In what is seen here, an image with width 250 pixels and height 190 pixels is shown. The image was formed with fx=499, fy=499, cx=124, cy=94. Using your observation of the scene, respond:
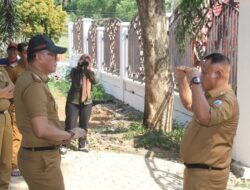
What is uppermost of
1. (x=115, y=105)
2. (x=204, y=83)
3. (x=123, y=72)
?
(x=204, y=83)

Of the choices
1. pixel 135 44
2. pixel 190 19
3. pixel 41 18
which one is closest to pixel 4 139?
pixel 190 19

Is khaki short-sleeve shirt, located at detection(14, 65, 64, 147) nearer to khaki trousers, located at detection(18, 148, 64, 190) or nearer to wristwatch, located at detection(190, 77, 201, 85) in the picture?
khaki trousers, located at detection(18, 148, 64, 190)

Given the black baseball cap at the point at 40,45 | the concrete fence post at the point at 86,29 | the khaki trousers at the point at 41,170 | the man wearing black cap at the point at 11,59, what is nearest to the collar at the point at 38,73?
the black baseball cap at the point at 40,45

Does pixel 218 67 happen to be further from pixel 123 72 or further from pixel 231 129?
pixel 123 72

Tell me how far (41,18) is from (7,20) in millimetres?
10383

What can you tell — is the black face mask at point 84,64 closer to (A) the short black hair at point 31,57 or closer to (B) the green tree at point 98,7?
(A) the short black hair at point 31,57

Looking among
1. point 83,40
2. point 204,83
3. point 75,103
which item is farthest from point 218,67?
point 83,40

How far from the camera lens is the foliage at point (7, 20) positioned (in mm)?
10742

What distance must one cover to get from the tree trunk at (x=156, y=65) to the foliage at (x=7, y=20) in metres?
3.50

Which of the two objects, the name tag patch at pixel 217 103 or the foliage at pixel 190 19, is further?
the foliage at pixel 190 19

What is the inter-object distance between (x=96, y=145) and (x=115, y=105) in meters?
5.75

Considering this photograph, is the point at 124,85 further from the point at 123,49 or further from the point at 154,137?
the point at 154,137

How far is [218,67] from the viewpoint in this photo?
3.32 meters

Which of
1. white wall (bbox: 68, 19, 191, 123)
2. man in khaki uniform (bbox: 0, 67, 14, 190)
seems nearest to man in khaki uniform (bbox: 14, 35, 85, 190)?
man in khaki uniform (bbox: 0, 67, 14, 190)
